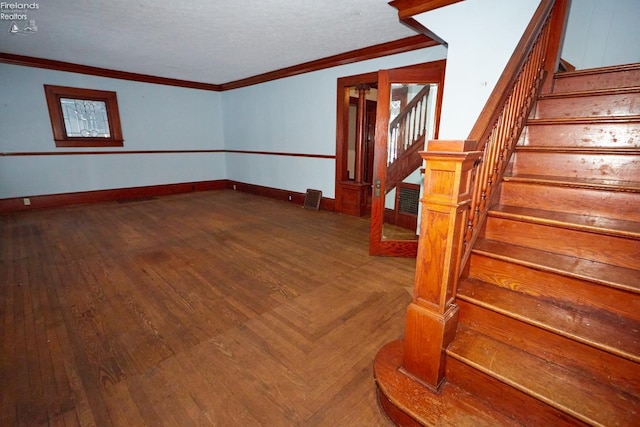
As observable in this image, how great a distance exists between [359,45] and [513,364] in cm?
432

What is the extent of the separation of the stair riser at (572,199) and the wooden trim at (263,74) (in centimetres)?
266

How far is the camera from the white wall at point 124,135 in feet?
16.1

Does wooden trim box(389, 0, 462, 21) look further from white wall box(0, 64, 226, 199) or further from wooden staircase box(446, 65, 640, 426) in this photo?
white wall box(0, 64, 226, 199)

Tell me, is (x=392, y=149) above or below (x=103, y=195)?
above

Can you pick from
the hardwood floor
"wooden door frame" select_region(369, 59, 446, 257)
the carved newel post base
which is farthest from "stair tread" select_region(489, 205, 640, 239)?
"wooden door frame" select_region(369, 59, 446, 257)

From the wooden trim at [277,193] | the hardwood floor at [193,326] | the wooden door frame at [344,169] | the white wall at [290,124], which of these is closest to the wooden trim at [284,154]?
the white wall at [290,124]

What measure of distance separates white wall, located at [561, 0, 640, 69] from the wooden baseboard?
3864mm

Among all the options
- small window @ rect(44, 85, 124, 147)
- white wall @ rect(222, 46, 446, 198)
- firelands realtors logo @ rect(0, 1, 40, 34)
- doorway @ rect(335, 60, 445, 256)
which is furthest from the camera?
small window @ rect(44, 85, 124, 147)

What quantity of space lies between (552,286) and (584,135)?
49.8 inches

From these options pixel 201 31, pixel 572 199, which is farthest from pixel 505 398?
pixel 201 31

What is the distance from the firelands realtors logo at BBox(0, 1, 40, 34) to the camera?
2967 millimetres

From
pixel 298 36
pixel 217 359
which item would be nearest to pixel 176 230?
pixel 217 359

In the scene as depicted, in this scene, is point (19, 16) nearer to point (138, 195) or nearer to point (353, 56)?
point (138, 195)

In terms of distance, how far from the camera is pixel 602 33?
10.8ft
